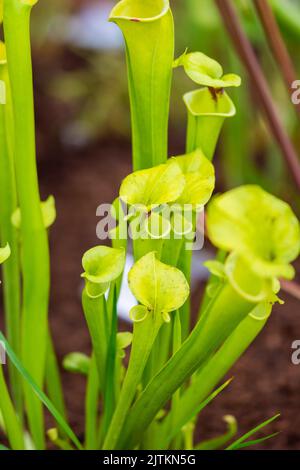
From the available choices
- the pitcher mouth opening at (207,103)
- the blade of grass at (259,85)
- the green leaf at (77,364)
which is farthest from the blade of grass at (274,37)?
the green leaf at (77,364)

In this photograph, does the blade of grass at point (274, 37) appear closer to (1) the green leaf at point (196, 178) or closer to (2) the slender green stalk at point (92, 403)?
(1) the green leaf at point (196, 178)

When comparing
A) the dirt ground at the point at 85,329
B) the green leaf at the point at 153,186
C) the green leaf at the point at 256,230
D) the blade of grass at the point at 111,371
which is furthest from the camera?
the dirt ground at the point at 85,329

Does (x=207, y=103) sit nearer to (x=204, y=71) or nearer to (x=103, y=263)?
(x=204, y=71)

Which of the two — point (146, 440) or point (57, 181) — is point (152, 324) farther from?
point (57, 181)

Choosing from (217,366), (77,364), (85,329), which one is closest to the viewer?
(217,366)

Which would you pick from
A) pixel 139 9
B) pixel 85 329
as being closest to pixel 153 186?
pixel 139 9

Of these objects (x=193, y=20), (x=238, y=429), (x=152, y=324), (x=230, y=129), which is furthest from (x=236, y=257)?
(x=193, y=20)

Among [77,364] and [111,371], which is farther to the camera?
[77,364]
